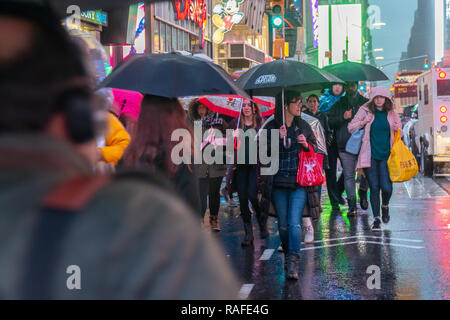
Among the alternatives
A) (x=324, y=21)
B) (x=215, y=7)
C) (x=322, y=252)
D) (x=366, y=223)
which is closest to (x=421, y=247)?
(x=322, y=252)

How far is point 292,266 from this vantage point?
7422 mm

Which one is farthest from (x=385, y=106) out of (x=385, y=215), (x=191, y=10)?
(x=191, y=10)

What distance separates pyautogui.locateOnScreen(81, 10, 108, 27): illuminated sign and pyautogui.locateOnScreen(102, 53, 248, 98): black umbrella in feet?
38.4

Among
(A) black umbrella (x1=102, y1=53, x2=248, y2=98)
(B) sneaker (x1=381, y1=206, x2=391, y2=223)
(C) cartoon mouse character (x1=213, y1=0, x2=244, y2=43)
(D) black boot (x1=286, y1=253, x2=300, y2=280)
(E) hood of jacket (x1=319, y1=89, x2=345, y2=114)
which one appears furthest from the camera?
(C) cartoon mouse character (x1=213, y1=0, x2=244, y2=43)

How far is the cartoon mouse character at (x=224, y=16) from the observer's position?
129 ft

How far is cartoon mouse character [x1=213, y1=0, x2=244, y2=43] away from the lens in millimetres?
39219

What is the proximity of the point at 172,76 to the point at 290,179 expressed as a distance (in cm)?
220

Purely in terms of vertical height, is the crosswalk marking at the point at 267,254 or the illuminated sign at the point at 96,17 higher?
the illuminated sign at the point at 96,17

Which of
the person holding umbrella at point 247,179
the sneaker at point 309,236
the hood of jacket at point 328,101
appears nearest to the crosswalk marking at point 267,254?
the person holding umbrella at point 247,179

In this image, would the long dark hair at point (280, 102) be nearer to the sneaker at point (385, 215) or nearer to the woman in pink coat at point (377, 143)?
the woman in pink coat at point (377, 143)

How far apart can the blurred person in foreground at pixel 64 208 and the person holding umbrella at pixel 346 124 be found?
37.7ft

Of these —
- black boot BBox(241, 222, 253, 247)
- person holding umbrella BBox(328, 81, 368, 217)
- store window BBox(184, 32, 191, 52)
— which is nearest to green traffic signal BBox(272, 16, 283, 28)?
person holding umbrella BBox(328, 81, 368, 217)

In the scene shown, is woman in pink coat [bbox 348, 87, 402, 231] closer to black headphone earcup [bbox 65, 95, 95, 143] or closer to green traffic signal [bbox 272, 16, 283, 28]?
green traffic signal [bbox 272, 16, 283, 28]

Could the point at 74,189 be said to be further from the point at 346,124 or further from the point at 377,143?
the point at 346,124
